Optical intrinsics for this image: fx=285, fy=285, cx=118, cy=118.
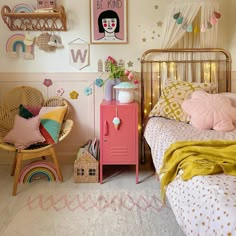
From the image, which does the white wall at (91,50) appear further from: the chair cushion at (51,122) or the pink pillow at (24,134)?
the pink pillow at (24,134)

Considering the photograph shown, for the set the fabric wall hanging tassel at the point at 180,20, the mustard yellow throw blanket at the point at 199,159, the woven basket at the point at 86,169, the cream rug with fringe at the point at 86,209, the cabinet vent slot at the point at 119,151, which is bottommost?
the cream rug with fringe at the point at 86,209

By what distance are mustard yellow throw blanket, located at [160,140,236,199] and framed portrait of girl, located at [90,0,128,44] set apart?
5.83 feet

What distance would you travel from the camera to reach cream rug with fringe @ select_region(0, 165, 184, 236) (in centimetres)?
194

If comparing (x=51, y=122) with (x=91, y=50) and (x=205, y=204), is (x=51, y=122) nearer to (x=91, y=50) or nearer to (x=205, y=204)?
(x=91, y=50)

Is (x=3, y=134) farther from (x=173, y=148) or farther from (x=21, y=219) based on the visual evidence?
(x=173, y=148)

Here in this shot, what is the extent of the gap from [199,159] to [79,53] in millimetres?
2092

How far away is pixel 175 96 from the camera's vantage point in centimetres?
273

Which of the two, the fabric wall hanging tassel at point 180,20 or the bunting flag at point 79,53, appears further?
the bunting flag at point 79,53

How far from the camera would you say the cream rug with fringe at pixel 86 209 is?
1.94 meters

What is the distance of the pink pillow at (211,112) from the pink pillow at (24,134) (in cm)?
141

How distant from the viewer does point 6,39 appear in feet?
10.2

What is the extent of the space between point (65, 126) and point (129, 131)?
2.18ft

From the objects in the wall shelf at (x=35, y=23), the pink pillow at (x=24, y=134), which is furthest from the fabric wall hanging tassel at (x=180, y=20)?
the pink pillow at (x=24, y=134)

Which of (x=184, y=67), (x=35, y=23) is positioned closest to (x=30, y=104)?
(x=35, y=23)
